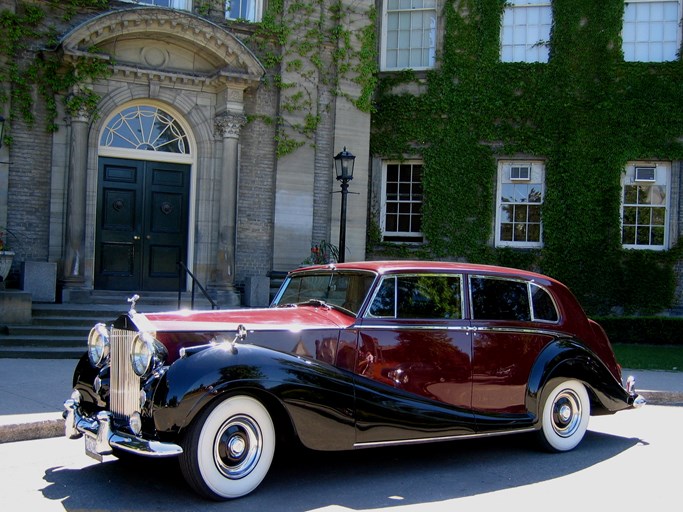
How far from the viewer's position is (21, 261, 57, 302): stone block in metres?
12.2

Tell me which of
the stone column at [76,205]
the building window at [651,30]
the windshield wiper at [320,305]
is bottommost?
A: the windshield wiper at [320,305]

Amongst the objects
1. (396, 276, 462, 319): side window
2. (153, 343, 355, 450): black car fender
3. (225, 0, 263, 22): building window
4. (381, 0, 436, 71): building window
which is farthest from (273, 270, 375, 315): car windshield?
(381, 0, 436, 71): building window

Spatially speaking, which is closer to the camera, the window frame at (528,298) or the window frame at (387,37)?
the window frame at (528,298)

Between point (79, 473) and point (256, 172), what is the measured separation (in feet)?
33.3

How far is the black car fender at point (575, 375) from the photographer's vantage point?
633 cm

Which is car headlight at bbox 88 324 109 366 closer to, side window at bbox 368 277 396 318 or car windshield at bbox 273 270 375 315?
car windshield at bbox 273 270 375 315

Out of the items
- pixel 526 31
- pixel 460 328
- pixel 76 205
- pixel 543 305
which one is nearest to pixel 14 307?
pixel 76 205

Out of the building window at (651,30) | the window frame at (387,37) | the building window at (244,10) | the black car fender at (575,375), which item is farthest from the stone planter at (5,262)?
the building window at (651,30)

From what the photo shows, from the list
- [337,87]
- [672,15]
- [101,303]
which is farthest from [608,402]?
[672,15]

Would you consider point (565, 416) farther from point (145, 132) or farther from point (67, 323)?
point (145, 132)

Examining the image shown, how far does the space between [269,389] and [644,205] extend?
1442 cm

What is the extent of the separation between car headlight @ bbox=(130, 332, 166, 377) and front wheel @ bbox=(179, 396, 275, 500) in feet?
1.73

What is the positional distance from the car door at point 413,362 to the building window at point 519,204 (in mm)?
11590

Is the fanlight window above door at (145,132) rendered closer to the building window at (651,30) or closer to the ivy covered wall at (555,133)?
the ivy covered wall at (555,133)
